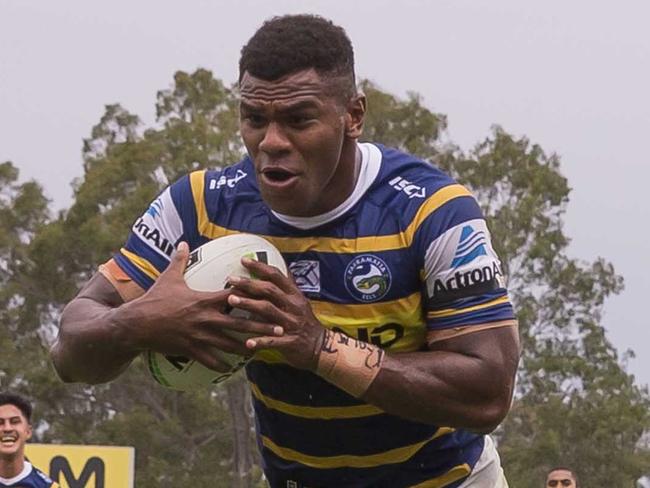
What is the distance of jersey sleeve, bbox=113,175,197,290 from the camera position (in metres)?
6.20

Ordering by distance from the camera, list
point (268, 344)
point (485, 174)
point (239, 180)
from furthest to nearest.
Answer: point (485, 174) < point (239, 180) < point (268, 344)

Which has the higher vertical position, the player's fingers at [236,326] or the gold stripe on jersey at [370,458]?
the player's fingers at [236,326]

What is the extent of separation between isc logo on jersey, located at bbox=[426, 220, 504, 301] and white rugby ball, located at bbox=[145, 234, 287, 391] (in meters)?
0.54

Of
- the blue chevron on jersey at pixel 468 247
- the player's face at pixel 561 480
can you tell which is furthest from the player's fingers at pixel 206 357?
the player's face at pixel 561 480

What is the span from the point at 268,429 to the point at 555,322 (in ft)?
127

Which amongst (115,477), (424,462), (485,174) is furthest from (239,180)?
(485,174)

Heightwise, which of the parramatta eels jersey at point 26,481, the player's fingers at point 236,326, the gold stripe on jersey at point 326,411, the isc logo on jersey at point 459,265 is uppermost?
the isc logo on jersey at point 459,265

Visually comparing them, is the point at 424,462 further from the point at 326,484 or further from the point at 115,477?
the point at 115,477

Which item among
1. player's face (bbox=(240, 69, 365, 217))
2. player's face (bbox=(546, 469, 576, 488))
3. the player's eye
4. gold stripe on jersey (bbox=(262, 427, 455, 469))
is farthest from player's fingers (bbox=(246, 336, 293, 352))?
player's face (bbox=(546, 469, 576, 488))

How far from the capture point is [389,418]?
6.15 metres

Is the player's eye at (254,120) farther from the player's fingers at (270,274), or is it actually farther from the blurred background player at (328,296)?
the player's fingers at (270,274)

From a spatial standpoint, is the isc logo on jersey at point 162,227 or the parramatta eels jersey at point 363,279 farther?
the isc logo on jersey at point 162,227

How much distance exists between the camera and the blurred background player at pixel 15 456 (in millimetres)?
14875

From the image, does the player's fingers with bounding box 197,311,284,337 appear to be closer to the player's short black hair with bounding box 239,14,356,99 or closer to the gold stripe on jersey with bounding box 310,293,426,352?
the gold stripe on jersey with bounding box 310,293,426,352
